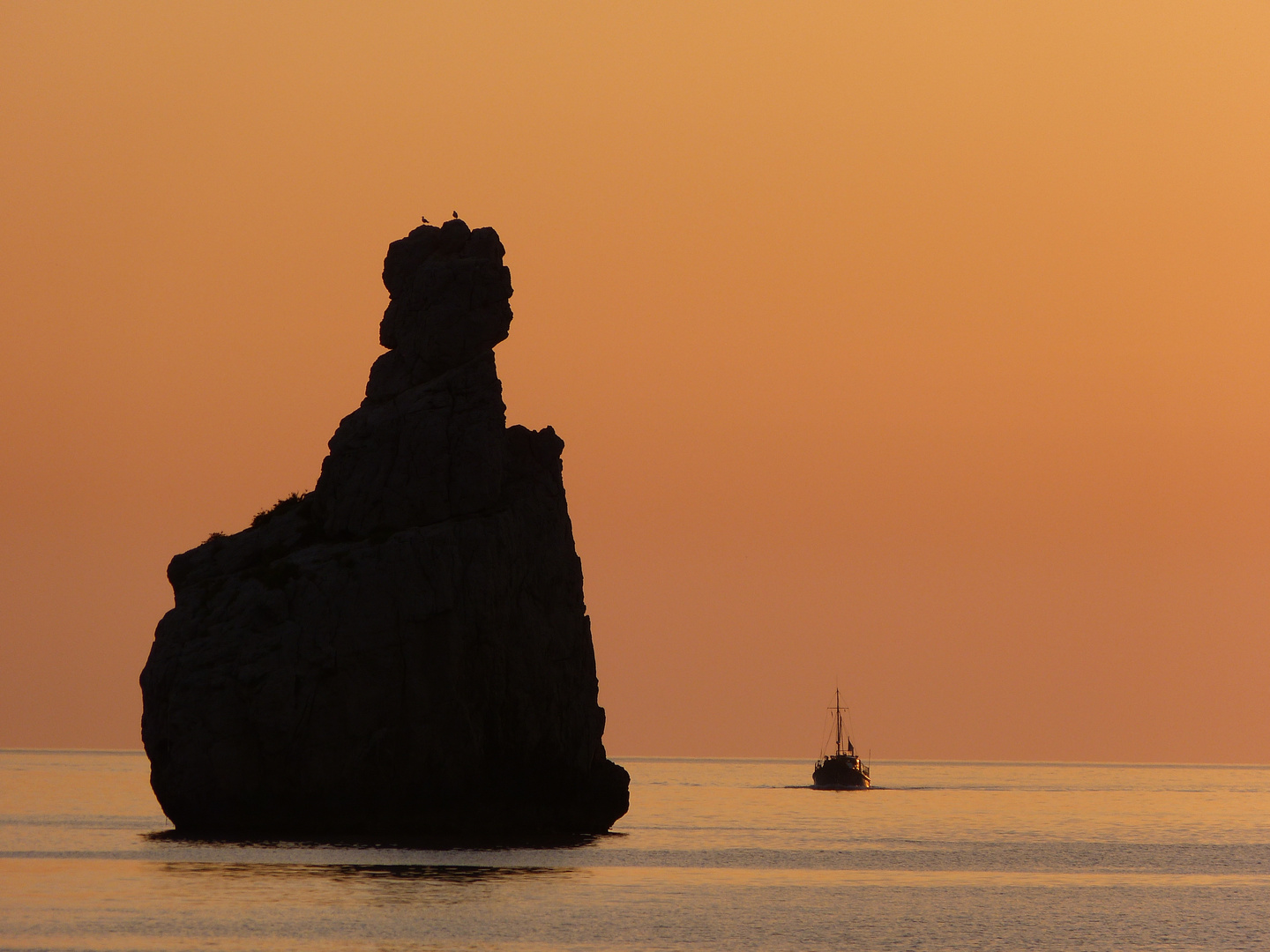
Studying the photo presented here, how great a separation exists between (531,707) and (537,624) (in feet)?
15.2

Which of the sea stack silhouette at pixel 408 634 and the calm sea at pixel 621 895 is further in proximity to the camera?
the sea stack silhouette at pixel 408 634

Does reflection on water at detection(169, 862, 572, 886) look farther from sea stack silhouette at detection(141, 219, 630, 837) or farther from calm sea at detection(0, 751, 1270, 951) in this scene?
sea stack silhouette at detection(141, 219, 630, 837)

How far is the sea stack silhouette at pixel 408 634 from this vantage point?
103 metres

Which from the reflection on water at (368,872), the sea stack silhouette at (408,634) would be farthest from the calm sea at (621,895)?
the sea stack silhouette at (408,634)

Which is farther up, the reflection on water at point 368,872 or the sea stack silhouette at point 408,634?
the sea stack silhouette at point 408,634

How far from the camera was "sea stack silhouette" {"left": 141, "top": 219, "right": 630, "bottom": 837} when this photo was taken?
10294 centimetres

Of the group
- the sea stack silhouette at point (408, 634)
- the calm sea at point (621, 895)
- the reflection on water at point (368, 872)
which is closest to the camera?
the calm sea at point (621, 895)

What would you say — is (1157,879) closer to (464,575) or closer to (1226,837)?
(464,575)

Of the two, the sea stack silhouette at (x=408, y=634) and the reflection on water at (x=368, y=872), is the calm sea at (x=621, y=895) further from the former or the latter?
the sea stack silhouette at (x=408, y=634)

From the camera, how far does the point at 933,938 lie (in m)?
75.1

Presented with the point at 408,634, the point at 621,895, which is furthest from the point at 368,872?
the point at 408,634

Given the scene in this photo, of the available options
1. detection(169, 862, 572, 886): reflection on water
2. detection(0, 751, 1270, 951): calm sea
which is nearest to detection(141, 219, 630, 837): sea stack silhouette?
detection(0, 751, 1270, 951): calm sea

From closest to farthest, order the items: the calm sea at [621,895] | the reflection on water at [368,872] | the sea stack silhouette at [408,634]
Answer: the calm sea at [621,895]
the reflection on water at [368,872]
the sea stack silhouette at [408,634]

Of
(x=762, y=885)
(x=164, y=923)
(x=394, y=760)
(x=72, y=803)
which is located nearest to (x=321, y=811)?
(x=394, y=760)
